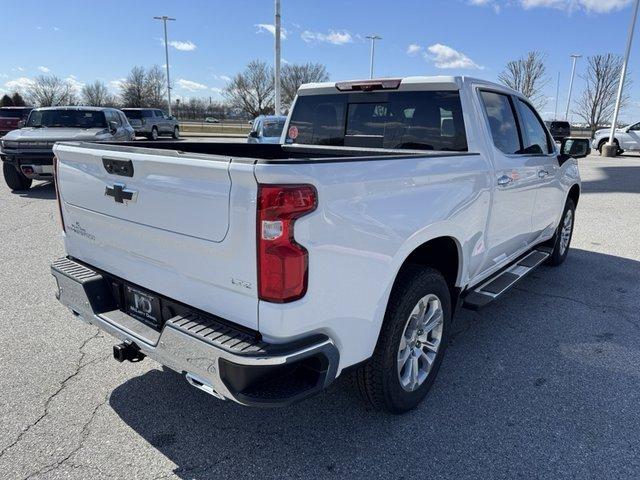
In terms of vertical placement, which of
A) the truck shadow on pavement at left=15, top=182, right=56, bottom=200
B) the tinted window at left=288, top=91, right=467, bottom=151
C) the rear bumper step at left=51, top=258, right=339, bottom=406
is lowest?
the truck shadow on pavement at left=15, top=182, right=56, bottom=200

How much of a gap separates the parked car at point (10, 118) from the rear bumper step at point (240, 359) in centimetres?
2311

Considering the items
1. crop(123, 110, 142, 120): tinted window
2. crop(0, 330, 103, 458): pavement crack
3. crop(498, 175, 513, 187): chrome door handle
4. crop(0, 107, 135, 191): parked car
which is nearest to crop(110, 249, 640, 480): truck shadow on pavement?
crop(0, 330, 103, 458): pavement crack

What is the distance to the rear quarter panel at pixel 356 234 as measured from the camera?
203 centimetres

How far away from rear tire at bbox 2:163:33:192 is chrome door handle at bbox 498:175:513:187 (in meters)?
10.1

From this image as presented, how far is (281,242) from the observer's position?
6.43 ft

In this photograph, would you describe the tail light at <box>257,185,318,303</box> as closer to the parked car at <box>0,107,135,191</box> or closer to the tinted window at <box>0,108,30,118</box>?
the parked car at <box>0,107,135,191</box>

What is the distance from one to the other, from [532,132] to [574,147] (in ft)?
2.81

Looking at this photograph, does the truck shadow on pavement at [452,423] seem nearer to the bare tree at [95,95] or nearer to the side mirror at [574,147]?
the side mirror at [574,147]

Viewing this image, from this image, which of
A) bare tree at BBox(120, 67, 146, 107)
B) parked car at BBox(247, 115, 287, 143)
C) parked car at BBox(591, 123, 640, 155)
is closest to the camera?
parked car at BBox(247, 115, 287, 143)

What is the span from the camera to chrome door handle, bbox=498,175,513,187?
11.7 ft

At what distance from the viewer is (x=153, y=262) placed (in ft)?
8.10

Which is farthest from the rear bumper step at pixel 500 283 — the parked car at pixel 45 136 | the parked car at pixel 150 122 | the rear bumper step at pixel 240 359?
the parked car at pixel 150 122

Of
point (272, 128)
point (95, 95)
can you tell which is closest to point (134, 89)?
point (95, 95)

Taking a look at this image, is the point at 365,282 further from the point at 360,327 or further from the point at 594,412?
the point at 594,412
